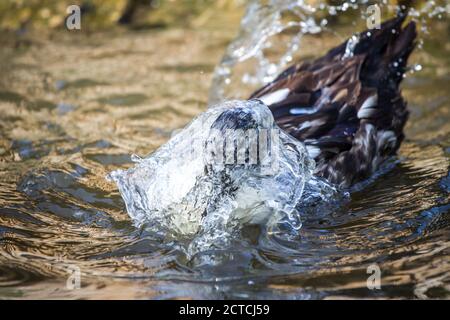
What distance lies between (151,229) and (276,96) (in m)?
1.44

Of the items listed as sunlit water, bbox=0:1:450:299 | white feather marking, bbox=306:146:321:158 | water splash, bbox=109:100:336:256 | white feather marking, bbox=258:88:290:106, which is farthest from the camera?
white feather marking, bbox=258:88:290:106

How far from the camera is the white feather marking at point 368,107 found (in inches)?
193

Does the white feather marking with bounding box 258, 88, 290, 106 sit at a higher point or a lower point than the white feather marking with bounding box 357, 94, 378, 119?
higher

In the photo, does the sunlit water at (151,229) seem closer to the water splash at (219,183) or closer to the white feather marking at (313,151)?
the water splash at (219,183)

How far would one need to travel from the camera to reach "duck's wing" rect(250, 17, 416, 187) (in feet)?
15.3

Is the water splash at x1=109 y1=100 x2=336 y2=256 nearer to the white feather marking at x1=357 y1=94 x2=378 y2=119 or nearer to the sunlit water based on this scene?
the sunlit water

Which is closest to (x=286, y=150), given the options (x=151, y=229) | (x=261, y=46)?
(x=151, y=229)

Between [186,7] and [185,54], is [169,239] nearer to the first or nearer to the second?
[185,54]

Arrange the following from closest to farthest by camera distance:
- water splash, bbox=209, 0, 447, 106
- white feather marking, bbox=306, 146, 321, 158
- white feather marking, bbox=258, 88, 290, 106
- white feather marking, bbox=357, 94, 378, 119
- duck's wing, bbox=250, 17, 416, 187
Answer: white feather marking, bbox=306, 146, 321, 158, duck's wing, bbox=250, 17, 416, 187, white feather marking, bbox=357, 94, 378, 119, white feather marking, bbox=258, 88, 290, 106, water splash, bbox=209, 0, 447, 106

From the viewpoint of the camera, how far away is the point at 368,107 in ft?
16.3

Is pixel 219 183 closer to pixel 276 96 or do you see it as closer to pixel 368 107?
pixel 276 96

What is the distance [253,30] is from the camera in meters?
6.89

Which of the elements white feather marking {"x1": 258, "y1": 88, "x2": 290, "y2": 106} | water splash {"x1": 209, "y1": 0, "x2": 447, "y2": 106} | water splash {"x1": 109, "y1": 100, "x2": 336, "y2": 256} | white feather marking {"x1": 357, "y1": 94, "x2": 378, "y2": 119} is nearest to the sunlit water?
water splash {"x1": 109, "y1": 100, "x2": 336, "y2": 256}
